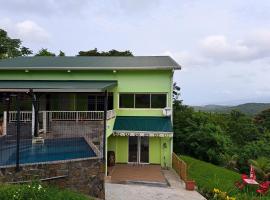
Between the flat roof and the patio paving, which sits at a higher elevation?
the flat roof

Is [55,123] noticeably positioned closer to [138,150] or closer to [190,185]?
[138,150]

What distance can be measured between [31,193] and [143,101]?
610 inches

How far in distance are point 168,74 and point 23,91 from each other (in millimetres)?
10845

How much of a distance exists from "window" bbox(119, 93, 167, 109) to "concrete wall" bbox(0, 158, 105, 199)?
1186cm

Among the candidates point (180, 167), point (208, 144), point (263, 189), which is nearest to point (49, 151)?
point (180, 167)

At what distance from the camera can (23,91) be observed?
66.5 ft

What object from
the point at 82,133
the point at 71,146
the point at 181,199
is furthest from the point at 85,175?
the point at 82,133

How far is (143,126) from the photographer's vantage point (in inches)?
953

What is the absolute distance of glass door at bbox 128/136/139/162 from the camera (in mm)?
25469

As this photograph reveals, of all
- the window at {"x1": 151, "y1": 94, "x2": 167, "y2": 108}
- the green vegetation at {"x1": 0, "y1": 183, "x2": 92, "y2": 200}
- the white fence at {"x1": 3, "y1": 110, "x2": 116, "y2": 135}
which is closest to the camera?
the green vegetation at {"x1": 0, "y1": 183, "x2": 92, "y2": 200}

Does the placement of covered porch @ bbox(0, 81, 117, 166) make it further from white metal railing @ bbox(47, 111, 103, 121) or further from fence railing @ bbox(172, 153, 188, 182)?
fence railing @ bbox(172, 153, 188, 182)

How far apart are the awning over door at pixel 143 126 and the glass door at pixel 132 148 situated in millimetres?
1498

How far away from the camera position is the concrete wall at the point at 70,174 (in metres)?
12.9

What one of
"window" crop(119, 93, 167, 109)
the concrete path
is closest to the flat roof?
"window" crop(119, 93, 167, 109)
